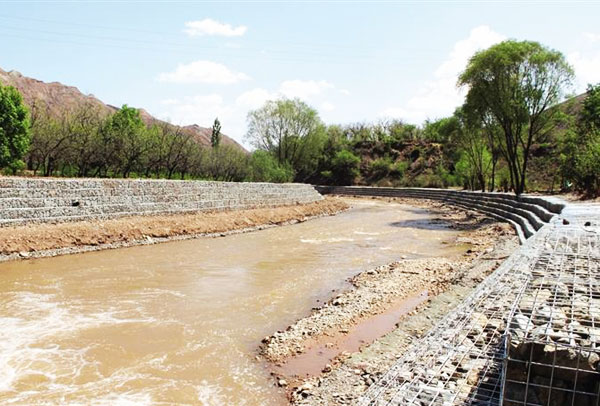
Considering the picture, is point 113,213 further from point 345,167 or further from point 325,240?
point 345,167

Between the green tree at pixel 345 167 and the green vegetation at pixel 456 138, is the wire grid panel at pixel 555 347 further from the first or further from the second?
the green tree at pixel 345 167

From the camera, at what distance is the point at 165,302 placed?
767 cm

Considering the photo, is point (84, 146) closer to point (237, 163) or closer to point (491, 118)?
point (237, 163)

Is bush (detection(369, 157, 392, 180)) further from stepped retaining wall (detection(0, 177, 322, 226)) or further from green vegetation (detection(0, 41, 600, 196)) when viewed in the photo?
stepped retaining wall (detection(0, 177, 322, 226))

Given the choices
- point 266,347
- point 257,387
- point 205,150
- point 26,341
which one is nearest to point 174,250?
point 26,341

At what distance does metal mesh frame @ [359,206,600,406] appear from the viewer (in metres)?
2.62

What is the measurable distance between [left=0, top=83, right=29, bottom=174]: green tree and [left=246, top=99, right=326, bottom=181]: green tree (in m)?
27.0

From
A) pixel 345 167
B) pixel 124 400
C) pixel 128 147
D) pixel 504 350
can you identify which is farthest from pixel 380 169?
pixel 504 350

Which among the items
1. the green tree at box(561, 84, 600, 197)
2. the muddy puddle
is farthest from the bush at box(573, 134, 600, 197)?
the muddy puddle

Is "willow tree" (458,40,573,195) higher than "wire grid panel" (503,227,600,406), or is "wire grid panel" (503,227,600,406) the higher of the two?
"willow tree" (458,40,573,195)

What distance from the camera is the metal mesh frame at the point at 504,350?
8.59 feet

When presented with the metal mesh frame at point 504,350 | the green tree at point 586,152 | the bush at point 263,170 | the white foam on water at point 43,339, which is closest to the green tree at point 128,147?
the bush at point 263,170

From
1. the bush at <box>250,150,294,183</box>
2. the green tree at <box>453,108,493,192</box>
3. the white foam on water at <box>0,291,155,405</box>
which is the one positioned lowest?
the white foam on water at <box>0,291,155,405</box>

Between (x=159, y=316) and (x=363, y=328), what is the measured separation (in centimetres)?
325
